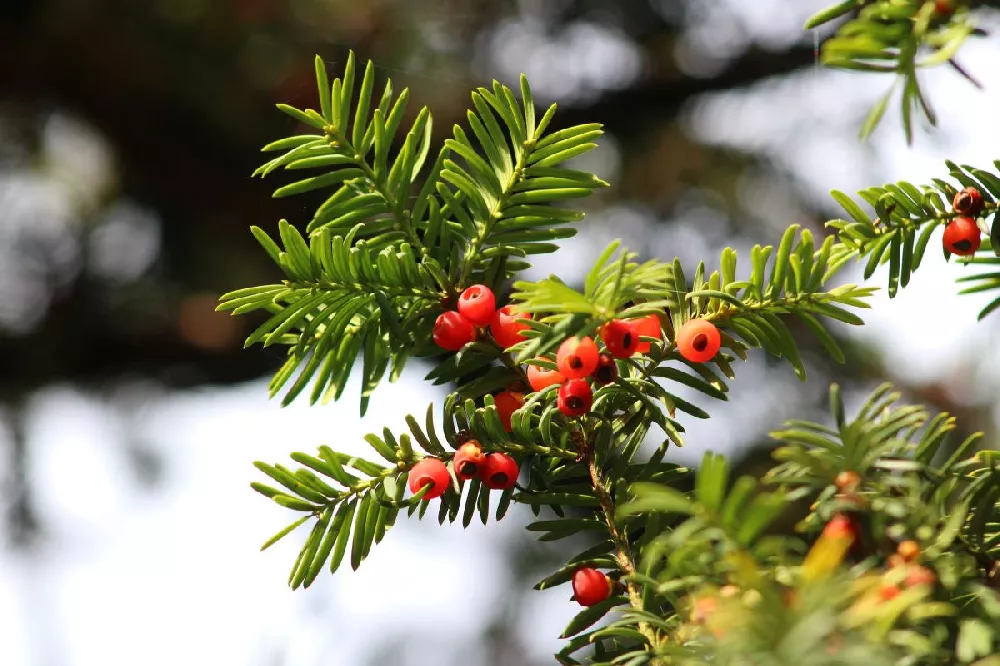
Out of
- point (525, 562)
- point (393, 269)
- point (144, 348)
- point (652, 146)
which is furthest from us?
point (652, 146)

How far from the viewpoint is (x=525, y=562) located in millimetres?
2064

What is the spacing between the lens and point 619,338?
395mm

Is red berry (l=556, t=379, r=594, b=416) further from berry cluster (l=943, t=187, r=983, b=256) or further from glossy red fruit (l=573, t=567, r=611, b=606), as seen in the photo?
berry cluster (l=943, t=187, r=983, b=256)

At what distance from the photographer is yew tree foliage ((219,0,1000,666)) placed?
33 centimetres

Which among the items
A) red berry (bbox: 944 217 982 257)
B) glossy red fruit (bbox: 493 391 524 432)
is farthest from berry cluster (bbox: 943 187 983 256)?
glossy red fruit (bbox: 493 391 524 432)

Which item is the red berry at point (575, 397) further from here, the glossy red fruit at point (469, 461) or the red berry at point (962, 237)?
the red berry at point (962, 237)

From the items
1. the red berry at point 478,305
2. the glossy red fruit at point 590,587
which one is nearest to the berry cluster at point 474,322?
the red berry at point 478,305

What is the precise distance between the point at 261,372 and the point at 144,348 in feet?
1.01

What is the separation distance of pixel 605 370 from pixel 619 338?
2cm

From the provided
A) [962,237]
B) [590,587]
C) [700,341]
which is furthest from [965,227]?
[590,587]

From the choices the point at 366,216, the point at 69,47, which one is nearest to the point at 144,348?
the point at 69,47

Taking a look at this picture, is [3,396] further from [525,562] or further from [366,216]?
[366,216]

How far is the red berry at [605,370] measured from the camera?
406 millimetres

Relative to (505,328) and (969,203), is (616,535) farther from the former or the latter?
(969,203)
